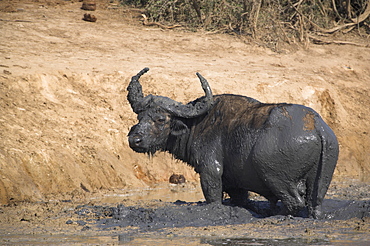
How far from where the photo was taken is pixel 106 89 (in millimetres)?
12531

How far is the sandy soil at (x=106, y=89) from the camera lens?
9.80 metres

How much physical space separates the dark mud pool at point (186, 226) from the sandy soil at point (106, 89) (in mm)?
128

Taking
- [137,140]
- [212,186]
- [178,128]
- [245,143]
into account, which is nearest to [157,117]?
[178,128]

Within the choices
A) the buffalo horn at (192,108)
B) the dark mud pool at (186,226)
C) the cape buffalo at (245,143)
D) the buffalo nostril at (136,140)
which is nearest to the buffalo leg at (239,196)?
the cape buffalo at (245,143)

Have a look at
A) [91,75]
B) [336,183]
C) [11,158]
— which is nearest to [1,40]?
[91,75]

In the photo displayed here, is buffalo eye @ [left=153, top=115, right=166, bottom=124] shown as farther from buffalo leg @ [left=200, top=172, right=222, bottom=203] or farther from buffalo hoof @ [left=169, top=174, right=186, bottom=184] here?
buffalo hoof @ [left=169, top=174, right=186, bottom=184]

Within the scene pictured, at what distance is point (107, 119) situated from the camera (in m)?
11.8

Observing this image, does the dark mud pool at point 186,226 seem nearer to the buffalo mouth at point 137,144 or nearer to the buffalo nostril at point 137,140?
the buffalo mouth at point 137,144

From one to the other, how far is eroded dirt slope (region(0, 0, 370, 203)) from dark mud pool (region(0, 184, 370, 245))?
61.5 inches

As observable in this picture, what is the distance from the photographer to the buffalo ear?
7.81 metres

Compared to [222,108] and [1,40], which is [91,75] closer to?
[1,40]

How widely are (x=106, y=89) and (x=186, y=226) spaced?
5.91 meters

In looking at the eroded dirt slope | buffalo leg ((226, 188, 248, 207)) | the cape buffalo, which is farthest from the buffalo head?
the eroded dirt slope

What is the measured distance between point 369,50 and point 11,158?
11.2 m
